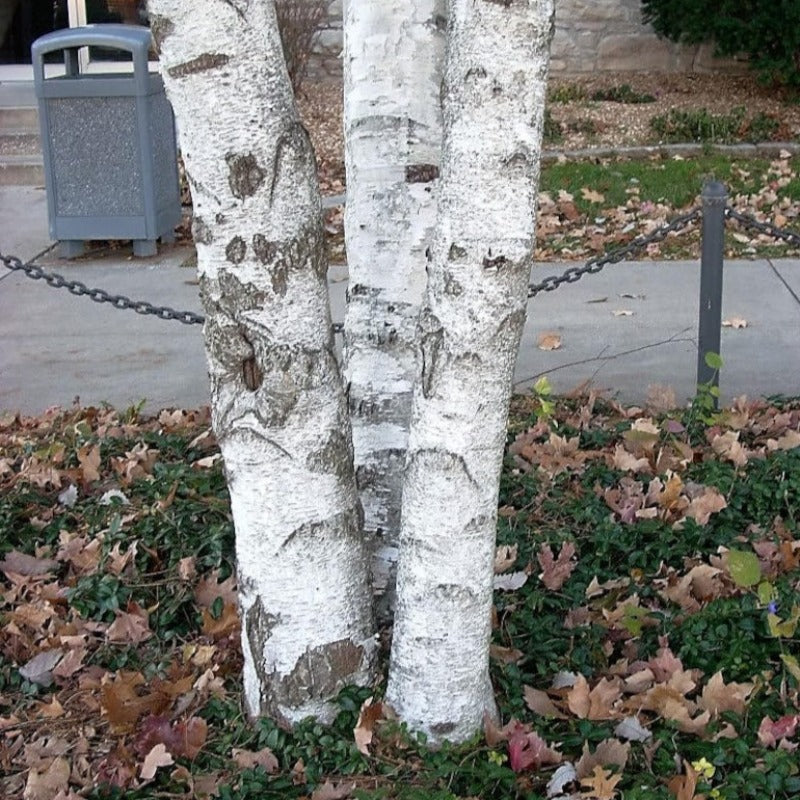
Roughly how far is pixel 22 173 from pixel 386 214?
844 centimetres

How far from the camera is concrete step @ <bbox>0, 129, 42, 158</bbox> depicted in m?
11.0

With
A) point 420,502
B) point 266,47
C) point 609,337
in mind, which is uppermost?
point 266,47

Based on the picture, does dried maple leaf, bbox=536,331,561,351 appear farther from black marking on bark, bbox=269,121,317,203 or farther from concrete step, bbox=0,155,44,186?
concrete step, bbox=0,155,44,186

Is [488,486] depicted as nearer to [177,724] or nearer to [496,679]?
[496,679]

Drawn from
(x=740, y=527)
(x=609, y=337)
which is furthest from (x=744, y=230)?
(x=740, y=527)

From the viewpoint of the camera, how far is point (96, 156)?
26.2ft

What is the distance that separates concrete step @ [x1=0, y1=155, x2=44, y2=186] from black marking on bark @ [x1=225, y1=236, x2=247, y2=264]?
28.5ft

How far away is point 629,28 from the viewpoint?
13164 millimetres

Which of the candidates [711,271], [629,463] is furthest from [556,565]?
[711,271]

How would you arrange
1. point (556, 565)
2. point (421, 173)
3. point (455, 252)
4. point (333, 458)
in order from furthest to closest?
point (556, 565) < point (421, 173) < point (333, 458) < point (455, 252)

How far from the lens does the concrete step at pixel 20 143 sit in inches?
431

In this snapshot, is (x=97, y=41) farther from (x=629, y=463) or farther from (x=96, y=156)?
(x=629, y=463)

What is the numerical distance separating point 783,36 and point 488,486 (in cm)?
981

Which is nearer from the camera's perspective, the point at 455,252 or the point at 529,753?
the point at 455,252
